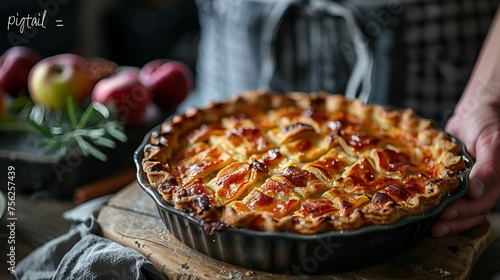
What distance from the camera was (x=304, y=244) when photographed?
1108mm

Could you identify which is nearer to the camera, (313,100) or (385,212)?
(385,212)

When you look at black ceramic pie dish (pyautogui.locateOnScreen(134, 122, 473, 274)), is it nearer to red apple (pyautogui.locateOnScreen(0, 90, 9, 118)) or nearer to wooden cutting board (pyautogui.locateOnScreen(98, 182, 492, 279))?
wooden cutting board (pyautogui.locateOnScreen(98, 182, 492, 279))

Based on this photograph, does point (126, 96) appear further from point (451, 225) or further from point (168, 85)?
point (451, 225)

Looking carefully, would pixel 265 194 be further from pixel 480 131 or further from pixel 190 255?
pixel 480 131

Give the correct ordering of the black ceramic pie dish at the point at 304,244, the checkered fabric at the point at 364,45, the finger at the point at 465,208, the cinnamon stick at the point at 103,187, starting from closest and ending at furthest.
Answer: the black ceramic pie dish at the point at 304,244, the finger at the point at 465,208, the cinnamon stick at the point at 103,187, the checkered fabric at the point at 364,45

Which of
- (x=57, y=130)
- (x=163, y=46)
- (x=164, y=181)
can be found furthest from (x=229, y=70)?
(x=163, y=46)

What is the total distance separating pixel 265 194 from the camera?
4.06 ft

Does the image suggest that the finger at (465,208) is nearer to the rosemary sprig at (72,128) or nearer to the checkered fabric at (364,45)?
the checkered fabric at (364,45)

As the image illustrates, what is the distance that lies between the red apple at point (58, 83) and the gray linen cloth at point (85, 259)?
1.92 feet

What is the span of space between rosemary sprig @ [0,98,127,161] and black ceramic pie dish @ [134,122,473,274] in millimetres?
538

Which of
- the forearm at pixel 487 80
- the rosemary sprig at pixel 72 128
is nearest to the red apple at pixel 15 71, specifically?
the rosemary sprig at pixel 72 128

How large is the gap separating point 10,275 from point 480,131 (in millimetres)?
1183

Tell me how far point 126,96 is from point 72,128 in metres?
0.21

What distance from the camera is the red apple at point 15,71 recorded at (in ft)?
6.53
